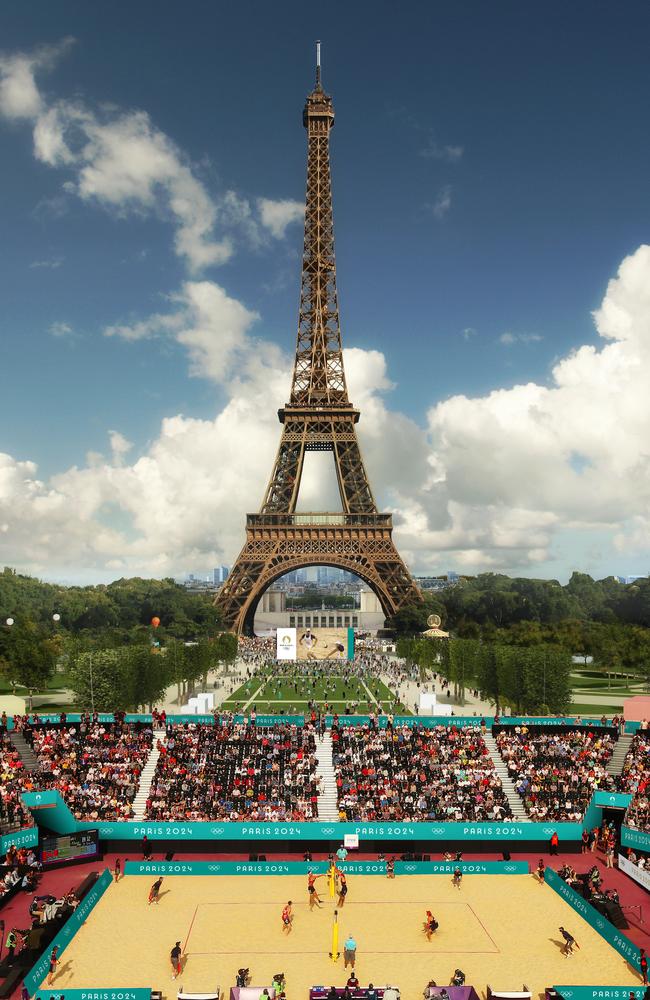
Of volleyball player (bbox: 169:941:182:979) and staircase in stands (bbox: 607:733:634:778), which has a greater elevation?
staircase in stands (bbox: 607:733:634:778)

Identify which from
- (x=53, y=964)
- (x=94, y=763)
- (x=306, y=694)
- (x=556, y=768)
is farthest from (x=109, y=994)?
(x=306, y=694)

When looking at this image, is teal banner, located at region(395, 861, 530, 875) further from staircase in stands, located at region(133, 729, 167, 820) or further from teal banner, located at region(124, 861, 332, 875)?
staircase in stands, located at region(133, 729, 167, 820)

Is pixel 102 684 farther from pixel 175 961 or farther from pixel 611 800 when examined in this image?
pixel 611 800

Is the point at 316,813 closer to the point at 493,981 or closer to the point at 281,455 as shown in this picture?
the point at 493,981

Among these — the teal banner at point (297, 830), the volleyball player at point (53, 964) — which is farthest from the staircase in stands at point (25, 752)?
the volleyball player at point (53, 964)

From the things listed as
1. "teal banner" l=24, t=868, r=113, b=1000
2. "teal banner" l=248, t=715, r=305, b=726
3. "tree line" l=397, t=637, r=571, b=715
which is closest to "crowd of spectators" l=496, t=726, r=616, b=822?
"tree line" l=397, t=637, r=571, b=715

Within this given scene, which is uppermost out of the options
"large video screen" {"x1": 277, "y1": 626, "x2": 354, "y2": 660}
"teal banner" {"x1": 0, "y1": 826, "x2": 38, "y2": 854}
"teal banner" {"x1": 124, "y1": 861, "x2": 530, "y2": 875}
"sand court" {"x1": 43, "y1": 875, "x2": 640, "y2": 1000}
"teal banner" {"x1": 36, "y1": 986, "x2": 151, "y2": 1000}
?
"large video screen" {"x1": 277, "y1": 626, "x2": 354, "y2": 660}

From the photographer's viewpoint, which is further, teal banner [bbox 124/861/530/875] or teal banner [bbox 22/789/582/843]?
teal banner [bbox 22/789/582/843]
